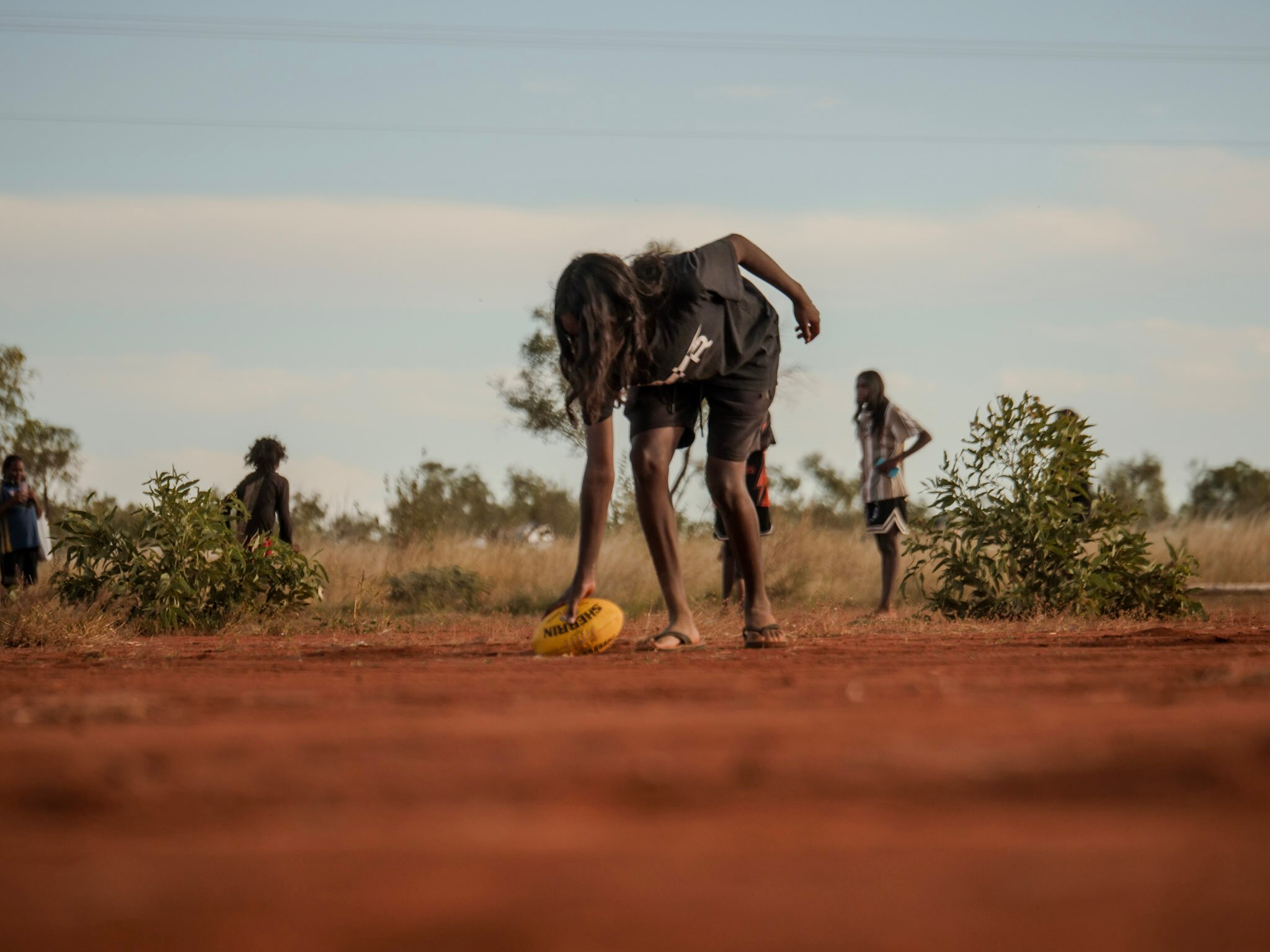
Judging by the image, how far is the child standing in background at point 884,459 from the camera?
8688mm

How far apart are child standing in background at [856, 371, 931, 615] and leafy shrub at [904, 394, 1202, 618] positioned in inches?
43.7

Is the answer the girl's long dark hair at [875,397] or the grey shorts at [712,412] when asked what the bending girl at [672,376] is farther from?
the girl's long dark hair at [875,397]

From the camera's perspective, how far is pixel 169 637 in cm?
671

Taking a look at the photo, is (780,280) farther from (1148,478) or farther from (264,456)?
(1148,478)

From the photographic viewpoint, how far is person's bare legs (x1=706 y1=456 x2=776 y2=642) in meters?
4.93

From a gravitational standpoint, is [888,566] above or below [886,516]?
below

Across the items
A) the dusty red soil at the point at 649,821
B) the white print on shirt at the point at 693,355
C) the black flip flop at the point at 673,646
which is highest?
the white print on shirt at the point at 693,355

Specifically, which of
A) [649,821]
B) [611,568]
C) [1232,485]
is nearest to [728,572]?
[611,568]

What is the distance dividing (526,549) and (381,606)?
3321 millimetres

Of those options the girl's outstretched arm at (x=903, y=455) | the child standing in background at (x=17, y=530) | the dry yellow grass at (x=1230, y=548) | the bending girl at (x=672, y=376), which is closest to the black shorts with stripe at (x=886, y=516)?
the girl's outstretched arm at (x=903, y=455)

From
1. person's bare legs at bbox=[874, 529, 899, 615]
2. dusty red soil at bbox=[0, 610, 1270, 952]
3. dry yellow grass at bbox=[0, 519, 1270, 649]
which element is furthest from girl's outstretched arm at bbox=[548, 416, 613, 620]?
person's bare legs at bbox=[874, 529, 899, 615]

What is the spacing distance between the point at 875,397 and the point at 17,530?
693cm

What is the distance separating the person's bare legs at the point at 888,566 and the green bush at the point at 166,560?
158 inches

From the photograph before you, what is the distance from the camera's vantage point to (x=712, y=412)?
509cm
